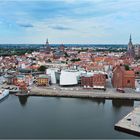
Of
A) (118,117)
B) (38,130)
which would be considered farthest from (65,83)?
(38,130)

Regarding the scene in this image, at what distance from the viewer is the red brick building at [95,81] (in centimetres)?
1252

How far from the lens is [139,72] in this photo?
1709cm

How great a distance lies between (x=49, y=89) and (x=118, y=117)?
4.72 metres

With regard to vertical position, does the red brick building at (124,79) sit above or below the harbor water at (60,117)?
above

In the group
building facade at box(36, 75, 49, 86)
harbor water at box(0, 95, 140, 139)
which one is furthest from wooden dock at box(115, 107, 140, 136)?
building facade at box(36, 75, 49, 86)

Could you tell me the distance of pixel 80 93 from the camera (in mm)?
11414

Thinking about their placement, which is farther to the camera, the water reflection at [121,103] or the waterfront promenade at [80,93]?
the waterfront promenade at [80,93]

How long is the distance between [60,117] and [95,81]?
186 inches

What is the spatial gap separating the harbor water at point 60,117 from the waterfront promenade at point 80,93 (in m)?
0.43

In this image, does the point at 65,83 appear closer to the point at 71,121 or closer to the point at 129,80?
the point at 129,80

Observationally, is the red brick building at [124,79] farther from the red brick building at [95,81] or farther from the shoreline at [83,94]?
the shoreline at [83,94]

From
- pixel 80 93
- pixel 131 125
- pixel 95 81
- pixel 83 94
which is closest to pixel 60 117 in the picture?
pixel 131 125

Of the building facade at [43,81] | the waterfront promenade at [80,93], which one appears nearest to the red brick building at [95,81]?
the waterfront promenade at [80,93]

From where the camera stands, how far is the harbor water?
22.0 feet
